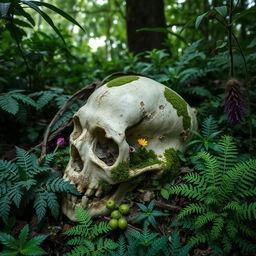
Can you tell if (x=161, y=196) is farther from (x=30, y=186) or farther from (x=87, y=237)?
(x=30, y=186)

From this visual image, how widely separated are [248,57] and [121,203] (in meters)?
2.82

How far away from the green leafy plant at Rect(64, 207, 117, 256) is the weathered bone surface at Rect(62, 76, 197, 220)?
176 mm

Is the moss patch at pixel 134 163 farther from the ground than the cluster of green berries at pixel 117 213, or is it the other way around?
the moss patch at pixel 134 163

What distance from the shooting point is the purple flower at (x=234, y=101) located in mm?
2248

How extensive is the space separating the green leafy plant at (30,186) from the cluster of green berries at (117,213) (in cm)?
37

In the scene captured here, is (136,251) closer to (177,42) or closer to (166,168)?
(166,168)

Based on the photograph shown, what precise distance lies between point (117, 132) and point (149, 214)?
894mm

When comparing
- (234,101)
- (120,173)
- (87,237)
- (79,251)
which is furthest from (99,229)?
(234,101)

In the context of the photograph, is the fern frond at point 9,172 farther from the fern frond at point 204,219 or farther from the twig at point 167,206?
the fern frond at point 204,219

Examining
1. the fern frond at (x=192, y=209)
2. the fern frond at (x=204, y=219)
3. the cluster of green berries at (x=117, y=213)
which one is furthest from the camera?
the cluster of green berries at (x=117, y=213)

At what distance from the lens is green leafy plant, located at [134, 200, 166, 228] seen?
2.07 m

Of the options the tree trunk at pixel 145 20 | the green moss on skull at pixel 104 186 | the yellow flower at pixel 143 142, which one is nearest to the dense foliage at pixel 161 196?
the yellow flower at pixel 143 142

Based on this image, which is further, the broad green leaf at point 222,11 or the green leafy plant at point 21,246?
the broad green leaf at point 222,11

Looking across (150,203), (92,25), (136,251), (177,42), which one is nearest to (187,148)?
(150,203)
